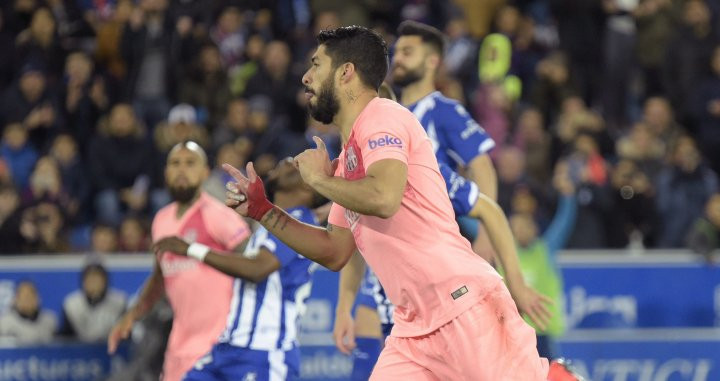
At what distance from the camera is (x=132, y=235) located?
45.8 feet

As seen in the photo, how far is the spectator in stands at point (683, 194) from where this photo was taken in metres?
15.0

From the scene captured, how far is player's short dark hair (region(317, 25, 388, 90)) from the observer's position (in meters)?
6.01

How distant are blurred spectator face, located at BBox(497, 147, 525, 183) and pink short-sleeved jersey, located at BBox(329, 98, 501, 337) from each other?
334 inches

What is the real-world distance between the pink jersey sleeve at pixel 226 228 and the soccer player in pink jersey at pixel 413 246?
305 centimetres

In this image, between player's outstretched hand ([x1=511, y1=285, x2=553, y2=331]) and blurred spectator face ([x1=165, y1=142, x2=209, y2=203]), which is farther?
blurred spectator face ([x1=165, y1=142, x2=209, y2=203])

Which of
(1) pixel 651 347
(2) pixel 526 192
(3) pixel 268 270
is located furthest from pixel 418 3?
(3) pixel 268 270

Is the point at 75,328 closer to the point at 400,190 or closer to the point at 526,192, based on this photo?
the point at 526,192

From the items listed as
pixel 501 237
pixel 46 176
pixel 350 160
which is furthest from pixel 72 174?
pixel 350 160

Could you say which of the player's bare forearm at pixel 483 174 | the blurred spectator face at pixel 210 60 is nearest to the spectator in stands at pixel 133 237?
the blurred spectator face at pixel 210 60

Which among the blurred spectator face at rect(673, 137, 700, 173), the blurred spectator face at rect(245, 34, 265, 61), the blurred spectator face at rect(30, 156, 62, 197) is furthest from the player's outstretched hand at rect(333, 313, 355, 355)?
the blurred spectator face at rect(245, 34, 265, 61)

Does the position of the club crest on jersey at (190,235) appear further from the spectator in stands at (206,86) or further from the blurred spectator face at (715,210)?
the spectator in stands at (206,86)

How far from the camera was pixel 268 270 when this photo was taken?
8227mm

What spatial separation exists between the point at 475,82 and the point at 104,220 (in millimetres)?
4454

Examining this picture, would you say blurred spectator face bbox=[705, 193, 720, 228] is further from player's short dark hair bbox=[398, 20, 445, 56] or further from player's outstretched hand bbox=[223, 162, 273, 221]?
player's outstretched hand bbox=[223, 162, 273, 221]
